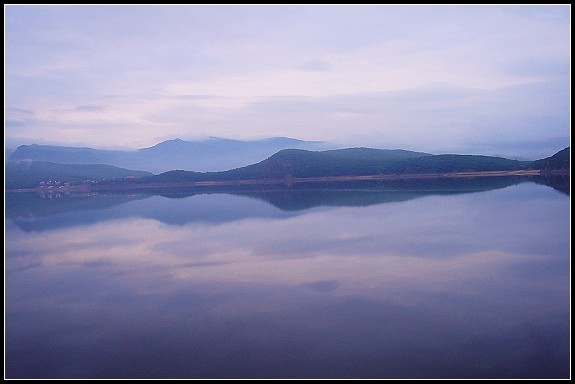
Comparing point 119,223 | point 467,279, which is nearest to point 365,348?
point 467,279

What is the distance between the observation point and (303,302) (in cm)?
1107

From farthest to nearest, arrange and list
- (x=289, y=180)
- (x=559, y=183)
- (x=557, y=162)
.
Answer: (x=289, y=180)
(x=557, y=162)
(x=559, y=183)

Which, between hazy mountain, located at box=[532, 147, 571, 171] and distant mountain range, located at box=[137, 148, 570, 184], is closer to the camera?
hazy mountain, located at box=[532, 147, 571, 171]

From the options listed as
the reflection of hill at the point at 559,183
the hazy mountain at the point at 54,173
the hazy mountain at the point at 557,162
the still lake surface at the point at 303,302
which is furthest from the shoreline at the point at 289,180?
the still lake surface at the point at 303,302

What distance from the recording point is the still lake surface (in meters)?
8.10

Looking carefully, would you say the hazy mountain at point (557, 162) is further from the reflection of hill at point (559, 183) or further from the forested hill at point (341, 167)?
the reflection of hill at point (559, 183)

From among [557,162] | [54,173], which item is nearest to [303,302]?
[557,162]

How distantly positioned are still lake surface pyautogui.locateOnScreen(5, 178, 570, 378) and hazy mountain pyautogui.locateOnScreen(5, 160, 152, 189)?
68981 millimetres

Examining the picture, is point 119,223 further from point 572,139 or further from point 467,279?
point 572,139

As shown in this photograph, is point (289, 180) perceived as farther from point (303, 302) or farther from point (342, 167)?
point (303, 302)

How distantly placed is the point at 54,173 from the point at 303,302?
97.4m

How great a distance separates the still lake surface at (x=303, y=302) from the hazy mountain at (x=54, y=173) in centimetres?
6898

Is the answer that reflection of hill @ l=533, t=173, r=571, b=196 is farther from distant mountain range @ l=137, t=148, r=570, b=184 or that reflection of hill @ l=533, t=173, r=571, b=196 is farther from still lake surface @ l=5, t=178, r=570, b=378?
distant mountain range @ l=137, t=148, r=570, b=184

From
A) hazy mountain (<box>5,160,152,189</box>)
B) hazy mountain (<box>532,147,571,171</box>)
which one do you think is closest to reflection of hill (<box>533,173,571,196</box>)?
hazy mountain (<box>532,147,571,171</box>)
